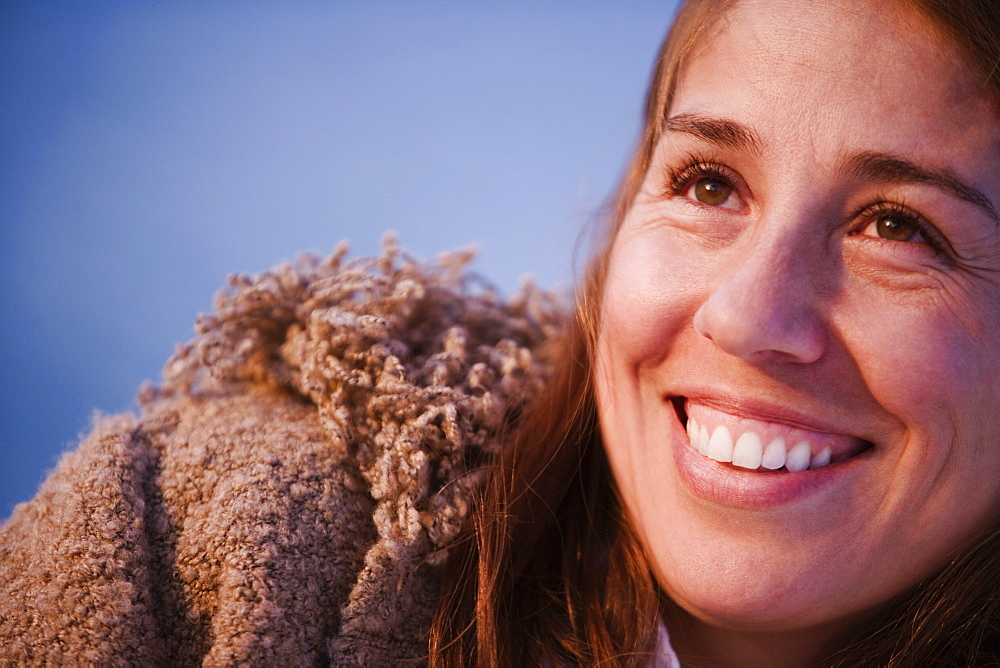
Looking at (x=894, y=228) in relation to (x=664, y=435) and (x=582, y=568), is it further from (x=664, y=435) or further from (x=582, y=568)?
(x=582, y=568)

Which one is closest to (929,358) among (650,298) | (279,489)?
(650,298)

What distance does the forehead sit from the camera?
95cm

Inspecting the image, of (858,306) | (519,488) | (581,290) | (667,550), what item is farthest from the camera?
(581,290)

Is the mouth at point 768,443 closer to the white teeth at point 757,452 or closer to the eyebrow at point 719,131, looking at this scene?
the white teeth at point 757,452

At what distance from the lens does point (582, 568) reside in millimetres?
1315

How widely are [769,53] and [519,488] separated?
28.9 inches

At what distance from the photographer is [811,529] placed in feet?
3.37

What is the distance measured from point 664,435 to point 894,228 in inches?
16.5

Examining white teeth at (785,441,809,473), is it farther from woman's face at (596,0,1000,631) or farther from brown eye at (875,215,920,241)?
brown eye at (875,215,920,241)

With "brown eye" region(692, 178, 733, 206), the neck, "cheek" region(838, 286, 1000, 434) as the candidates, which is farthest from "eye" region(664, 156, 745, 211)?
the neck

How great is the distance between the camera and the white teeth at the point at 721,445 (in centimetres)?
108

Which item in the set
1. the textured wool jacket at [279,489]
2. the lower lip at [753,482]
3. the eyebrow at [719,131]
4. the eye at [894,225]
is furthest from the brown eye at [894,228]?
the textured wool jacket at [279,489]

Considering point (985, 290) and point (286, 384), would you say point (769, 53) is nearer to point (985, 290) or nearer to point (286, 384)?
point (985, 290)

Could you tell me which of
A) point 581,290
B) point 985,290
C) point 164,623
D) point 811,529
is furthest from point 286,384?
point 985,290
